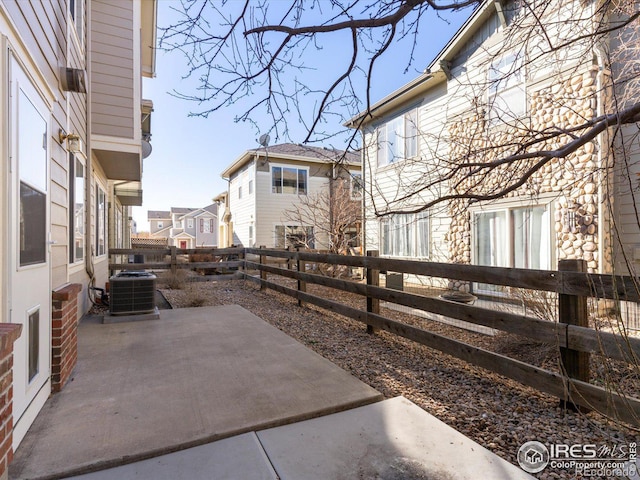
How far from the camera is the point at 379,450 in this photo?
6.84 ft

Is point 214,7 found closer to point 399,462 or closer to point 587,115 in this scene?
point 399,462

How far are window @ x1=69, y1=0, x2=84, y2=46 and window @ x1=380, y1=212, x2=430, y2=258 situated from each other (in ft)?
23.0

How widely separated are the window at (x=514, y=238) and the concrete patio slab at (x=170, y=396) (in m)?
5.02

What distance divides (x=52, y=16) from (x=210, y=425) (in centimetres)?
399

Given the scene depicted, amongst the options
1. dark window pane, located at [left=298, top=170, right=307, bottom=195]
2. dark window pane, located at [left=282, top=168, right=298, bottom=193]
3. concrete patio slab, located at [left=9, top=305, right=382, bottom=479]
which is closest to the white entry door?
concrete patio slab, located at [left=9, top=305, right=382, bottom=479]

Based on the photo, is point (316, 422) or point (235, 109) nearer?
point (316, 422)

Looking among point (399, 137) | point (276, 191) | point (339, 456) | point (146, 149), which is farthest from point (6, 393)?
point (276, 191)

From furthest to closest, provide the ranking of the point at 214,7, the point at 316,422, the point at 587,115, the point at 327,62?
the point at 587,115 → the point at 327,62 → the point at 214,7 → the point at 316,422

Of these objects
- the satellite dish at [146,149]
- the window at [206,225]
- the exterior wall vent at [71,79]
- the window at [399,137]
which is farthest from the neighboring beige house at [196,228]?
the exterior wall vent at [71,79]

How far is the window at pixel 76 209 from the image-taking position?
448 centimetres

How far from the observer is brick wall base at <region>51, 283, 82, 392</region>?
279 cm

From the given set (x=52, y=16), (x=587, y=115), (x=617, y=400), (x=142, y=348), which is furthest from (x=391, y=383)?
(x=587, y=115)

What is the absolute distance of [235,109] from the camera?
3.59 meters

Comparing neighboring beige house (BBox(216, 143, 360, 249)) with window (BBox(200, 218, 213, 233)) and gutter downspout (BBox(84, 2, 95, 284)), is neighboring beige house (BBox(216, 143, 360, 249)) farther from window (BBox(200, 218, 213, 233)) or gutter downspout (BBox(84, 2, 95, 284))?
window (BBox(200, 218, 213, 233))
